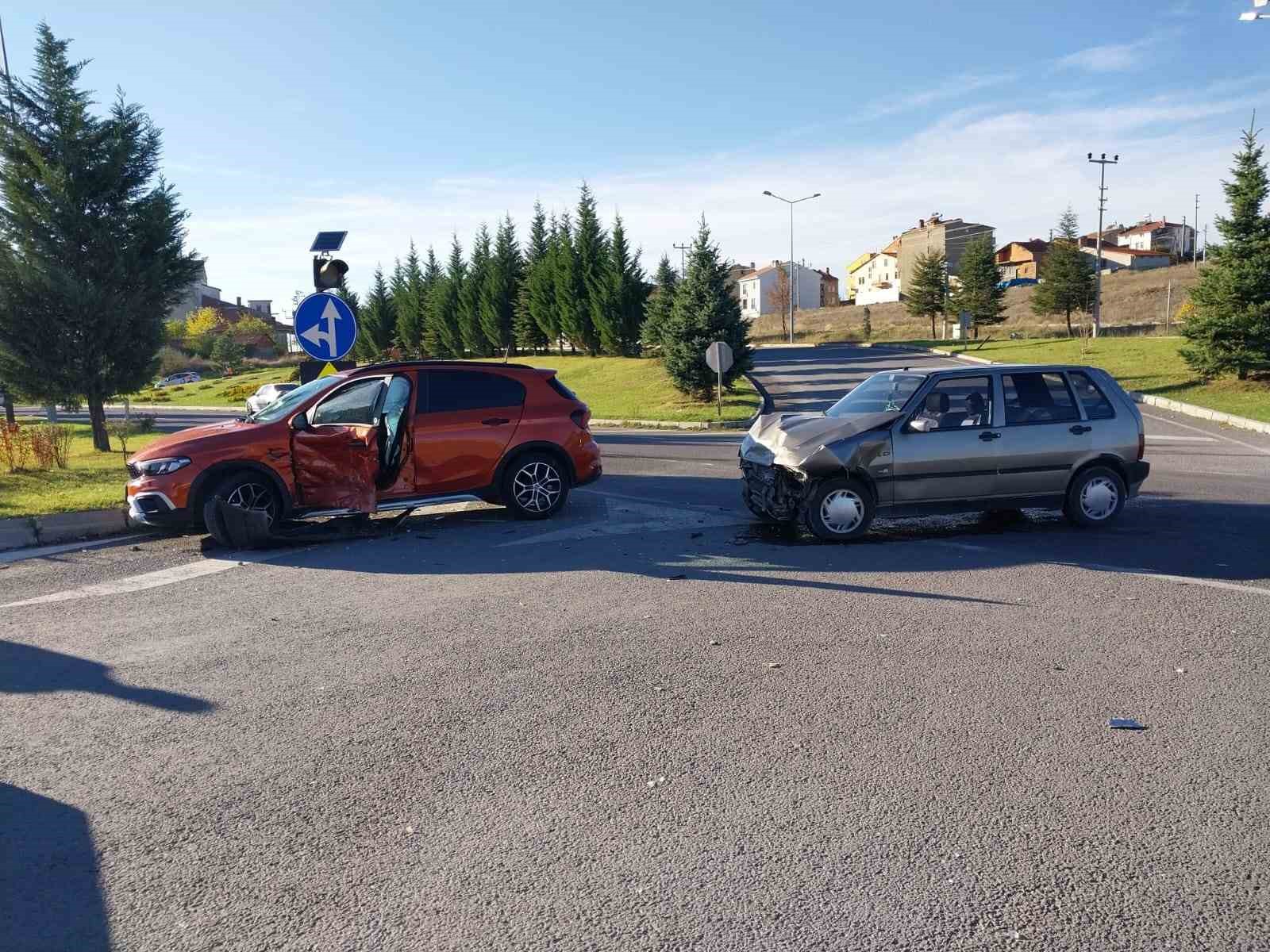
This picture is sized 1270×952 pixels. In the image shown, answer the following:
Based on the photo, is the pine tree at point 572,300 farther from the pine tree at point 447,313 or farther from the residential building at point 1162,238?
the residential building at point 1162,238

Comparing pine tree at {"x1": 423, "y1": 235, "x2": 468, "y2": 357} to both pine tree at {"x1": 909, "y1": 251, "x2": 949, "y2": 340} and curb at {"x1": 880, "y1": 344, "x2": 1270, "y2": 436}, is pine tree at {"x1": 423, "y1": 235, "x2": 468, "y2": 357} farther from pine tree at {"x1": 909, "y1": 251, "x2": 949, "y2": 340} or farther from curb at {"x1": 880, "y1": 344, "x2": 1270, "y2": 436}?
curb at {"x1": 880, "y1": 344, "x2": 1270, "y2": 436}

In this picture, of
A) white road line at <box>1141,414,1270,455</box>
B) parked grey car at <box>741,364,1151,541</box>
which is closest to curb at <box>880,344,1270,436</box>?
white road line at <box>1141,414,1270,455</box>

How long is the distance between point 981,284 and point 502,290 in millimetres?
27614

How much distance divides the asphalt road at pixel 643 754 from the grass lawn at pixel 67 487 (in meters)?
2.56

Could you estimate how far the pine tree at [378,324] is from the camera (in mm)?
67500

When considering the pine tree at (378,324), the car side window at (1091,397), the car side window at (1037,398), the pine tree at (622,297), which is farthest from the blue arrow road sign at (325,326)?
the pine tree at (378,324)

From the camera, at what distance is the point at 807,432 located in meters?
9.36

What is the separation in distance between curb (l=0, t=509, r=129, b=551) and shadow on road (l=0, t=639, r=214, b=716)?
13.3 feet

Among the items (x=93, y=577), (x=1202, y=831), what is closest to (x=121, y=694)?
(x=93, y=577)

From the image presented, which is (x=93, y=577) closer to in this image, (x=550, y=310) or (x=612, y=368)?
(x=612, y=368)

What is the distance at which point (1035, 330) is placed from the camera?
71.2 m

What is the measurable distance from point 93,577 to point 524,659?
4484mm

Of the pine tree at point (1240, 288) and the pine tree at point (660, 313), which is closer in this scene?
the pine tree at point (1240, 288)

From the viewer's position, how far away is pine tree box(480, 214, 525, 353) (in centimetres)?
5844
